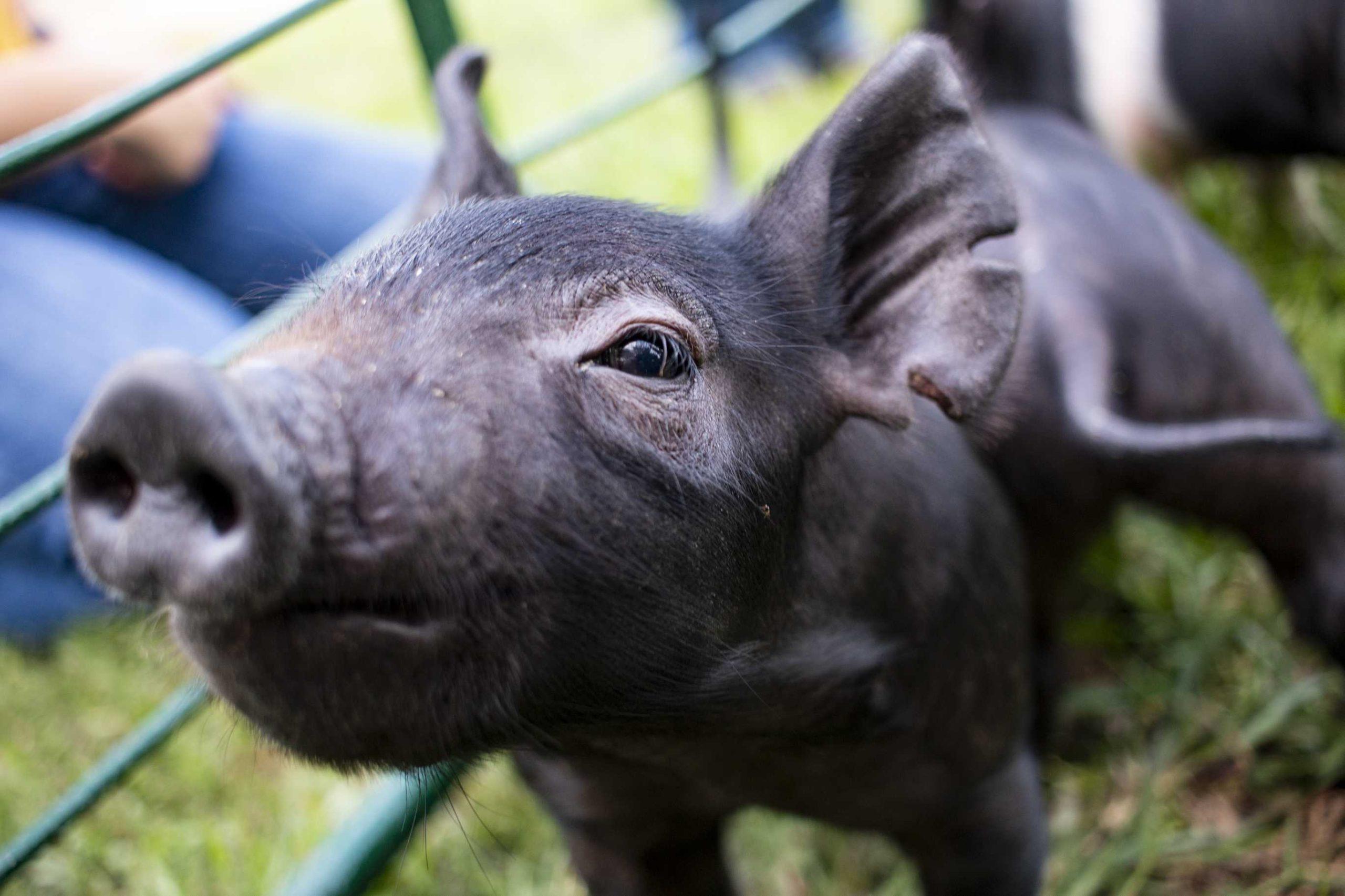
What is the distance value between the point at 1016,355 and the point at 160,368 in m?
1.65

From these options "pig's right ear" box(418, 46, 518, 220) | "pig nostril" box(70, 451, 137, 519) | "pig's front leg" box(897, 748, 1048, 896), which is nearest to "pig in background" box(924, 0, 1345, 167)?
"pig's right ear" box(418, 46, 518, 220)

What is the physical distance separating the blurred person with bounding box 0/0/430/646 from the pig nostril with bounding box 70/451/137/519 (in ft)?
5.64

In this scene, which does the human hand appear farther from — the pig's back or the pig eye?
the pig eye

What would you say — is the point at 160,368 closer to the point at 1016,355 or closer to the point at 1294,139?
the point at 1016,355

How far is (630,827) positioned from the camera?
1.84 metres

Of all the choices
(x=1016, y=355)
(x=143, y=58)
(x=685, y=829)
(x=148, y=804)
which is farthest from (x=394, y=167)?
(x=685, y=829)

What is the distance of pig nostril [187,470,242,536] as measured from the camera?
3.23 ft

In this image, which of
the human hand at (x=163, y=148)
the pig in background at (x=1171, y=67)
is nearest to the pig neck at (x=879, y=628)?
the pig in background at (x=1171, y=67)

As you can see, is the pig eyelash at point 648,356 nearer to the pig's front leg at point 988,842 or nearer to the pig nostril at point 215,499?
the pig nostril at point 215,499

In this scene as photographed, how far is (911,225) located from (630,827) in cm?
101

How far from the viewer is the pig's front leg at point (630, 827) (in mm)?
1767

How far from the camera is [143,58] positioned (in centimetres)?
345

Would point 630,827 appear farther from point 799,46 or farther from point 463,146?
point 799,46

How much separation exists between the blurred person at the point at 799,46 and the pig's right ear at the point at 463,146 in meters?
4.30
